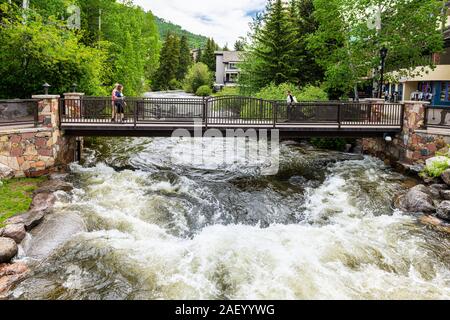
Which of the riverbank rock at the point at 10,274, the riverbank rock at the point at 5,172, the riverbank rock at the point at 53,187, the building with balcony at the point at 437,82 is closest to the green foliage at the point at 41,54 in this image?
the riverbank rock at the point at 5,172

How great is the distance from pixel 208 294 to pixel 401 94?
41.0m

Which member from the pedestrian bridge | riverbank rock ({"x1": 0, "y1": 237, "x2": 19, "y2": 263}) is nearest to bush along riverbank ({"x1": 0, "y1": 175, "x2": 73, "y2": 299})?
riverbank rock ({"x1": 0, "y1": 237, "x2": 19, "y2": 263})

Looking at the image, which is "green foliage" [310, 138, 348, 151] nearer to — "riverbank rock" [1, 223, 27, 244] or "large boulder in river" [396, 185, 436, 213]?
"large boulder in river" [396, 185, 436, 213]

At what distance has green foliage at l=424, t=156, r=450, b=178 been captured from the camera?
43.1 feet

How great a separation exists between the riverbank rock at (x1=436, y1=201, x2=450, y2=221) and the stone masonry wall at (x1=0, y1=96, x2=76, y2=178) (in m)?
12.4

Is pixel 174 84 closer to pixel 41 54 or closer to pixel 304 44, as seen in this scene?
pixel 304 44

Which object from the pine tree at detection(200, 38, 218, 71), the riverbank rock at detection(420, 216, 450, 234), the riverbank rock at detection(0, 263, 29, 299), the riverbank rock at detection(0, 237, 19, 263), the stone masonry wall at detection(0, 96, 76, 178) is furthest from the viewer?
the pine tree at detection(200, 38, 218, 71)

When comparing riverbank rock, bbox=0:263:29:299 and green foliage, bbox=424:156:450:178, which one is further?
green foliage, bbox=424:156:450:178

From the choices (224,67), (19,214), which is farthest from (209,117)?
(224,67)

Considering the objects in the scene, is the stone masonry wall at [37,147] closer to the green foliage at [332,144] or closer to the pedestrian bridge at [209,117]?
the pedestrian bridge at [209,117]

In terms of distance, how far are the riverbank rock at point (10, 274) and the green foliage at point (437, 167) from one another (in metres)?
12.5

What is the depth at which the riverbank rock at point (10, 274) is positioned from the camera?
271 inches

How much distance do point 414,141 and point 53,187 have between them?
13.1 metres

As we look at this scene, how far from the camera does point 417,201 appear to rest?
11219 mm
